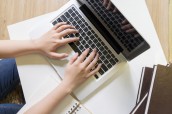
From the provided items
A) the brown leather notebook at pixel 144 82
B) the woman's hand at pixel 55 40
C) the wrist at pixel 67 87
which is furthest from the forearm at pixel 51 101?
the brown leather notebook at pixel 144 82

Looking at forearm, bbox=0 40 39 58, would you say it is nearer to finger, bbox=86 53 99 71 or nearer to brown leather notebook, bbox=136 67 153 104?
finger, bbox=86 53 99 71

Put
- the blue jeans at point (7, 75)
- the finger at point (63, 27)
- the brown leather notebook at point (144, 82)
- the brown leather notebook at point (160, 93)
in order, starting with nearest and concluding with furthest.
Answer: the brown leather notebook at point (160, 93) → the brown leather notebook at point (144, 82) → the finger at point (63, 27) → the blue jeans at point (7, 75)

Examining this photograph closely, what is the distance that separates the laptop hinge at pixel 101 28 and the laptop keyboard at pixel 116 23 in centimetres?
4

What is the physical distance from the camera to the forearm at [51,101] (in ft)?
2.84

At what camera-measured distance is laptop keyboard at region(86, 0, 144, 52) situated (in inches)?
31.3

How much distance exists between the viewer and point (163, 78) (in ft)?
2.47

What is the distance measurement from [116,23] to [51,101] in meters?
0.31

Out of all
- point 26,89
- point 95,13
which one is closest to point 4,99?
point 26,89

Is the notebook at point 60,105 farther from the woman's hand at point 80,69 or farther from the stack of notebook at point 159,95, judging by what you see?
the stack of notebook at point 159,95

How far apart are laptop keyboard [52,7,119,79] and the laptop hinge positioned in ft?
0.06

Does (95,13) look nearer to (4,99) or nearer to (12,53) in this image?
(12,53)

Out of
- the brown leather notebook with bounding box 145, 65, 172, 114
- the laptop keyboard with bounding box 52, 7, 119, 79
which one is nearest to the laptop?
the laptop keyboard with bounding box 52, 7, 119, 79

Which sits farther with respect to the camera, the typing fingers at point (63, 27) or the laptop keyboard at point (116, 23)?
the typing fingers at point (63, 27)

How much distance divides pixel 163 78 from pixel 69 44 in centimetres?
34
